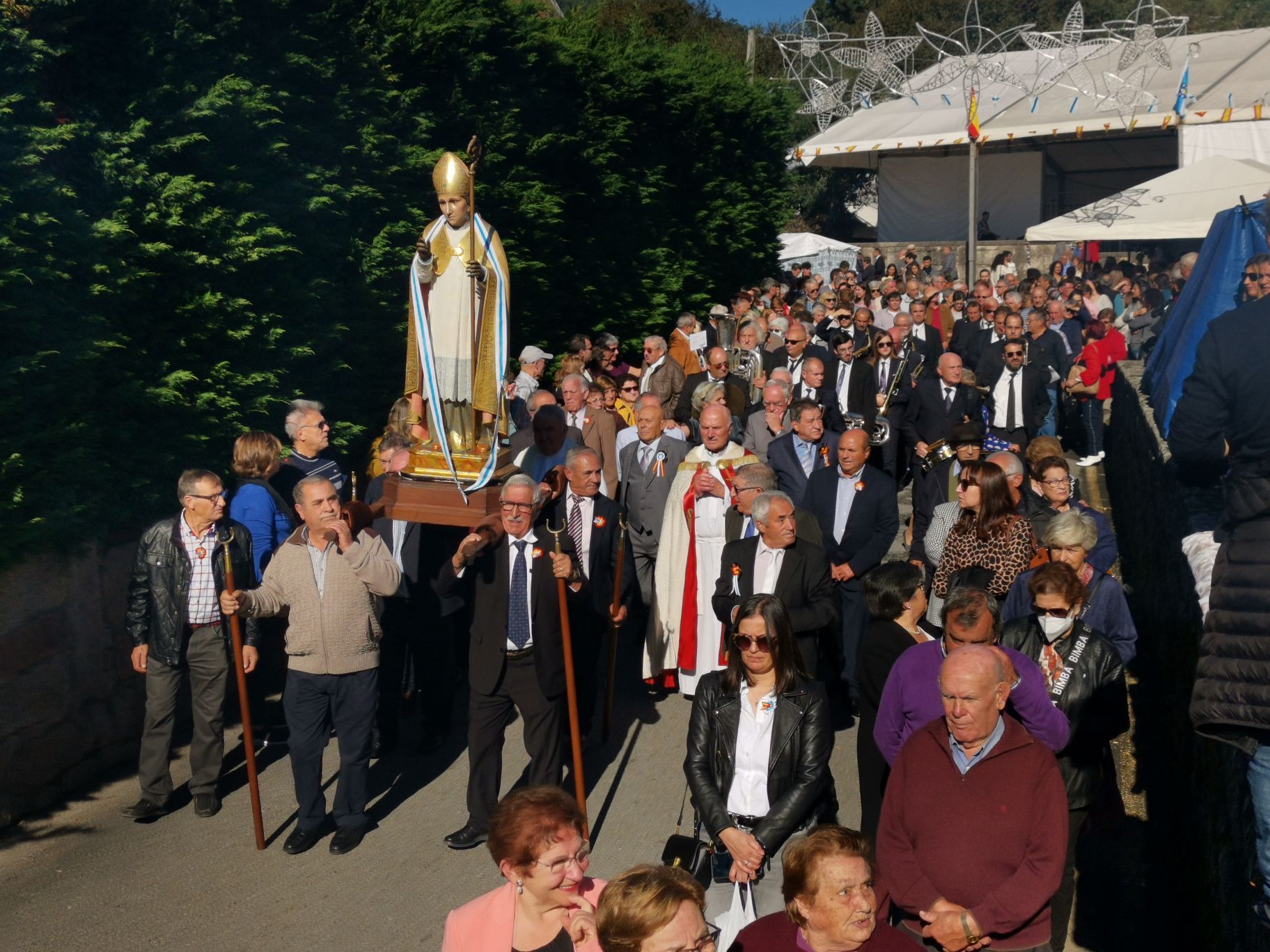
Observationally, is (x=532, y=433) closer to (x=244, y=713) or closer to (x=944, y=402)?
(x=244, y=713)

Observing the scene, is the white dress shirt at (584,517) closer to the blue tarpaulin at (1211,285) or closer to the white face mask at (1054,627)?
the white face mask at (1054,627)

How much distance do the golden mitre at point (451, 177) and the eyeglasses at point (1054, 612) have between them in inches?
144

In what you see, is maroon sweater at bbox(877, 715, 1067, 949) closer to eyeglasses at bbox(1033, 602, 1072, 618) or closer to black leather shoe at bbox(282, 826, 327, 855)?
eyeglasses at bbox(1033, 602, 1072, 618)

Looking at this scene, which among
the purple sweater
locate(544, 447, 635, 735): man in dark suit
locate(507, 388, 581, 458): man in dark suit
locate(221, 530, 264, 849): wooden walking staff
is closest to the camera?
the purple sweater

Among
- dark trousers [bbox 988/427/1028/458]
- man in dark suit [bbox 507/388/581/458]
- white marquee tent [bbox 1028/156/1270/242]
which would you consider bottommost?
dark trousers [bbox 988/427/1028/458]

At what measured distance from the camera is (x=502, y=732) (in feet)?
23.1

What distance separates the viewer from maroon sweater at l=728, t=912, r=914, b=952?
380 cm

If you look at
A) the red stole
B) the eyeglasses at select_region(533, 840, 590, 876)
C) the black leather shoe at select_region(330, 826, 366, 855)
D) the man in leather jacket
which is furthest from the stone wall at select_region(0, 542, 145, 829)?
the eyeglasses at select_region(533, 840, 590, 876)

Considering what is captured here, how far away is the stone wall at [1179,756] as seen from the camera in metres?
4.70

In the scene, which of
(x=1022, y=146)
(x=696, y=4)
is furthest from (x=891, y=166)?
(x=696, y=4)

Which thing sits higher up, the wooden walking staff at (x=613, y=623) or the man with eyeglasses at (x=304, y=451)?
the man with eyeglasses at (x=304, y=451)

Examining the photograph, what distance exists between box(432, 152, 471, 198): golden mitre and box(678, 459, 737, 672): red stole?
8.04 feet

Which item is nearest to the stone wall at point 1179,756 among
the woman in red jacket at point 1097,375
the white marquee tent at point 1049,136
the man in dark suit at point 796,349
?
the man in dark suit at point 796,349

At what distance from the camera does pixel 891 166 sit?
3944 cm
